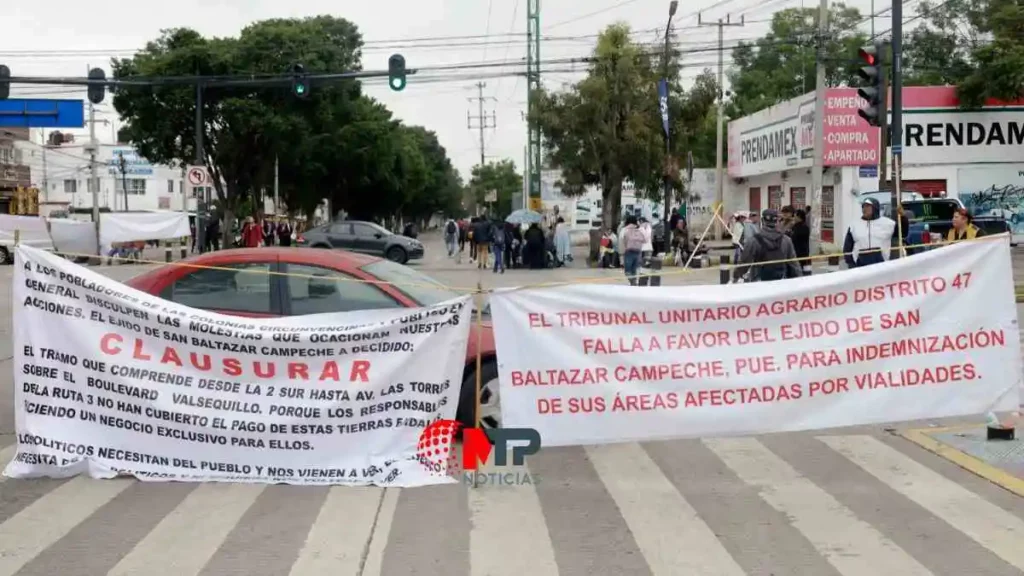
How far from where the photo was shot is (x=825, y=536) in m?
6.21

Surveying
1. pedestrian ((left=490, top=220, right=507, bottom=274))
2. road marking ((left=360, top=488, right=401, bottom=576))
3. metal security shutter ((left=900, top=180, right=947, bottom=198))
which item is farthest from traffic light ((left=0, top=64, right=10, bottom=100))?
metal security shutter ((left=900, top=180, right=947, bottom=198))

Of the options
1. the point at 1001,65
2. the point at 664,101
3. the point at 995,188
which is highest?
the point at 1001,65

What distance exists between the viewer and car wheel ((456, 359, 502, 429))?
26.6 feet

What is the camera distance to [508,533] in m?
6.26

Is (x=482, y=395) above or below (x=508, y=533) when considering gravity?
above

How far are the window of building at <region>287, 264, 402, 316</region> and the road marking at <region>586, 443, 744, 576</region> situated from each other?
1968 millimetres

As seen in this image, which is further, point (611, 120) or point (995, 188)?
point (995, 188)

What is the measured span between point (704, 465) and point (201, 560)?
3.63m

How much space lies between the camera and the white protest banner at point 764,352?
23.3 ft

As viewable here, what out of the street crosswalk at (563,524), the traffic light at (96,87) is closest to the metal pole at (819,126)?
the traffic light at (96,87)

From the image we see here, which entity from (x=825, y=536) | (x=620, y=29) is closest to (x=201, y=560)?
(x=825, y=536)

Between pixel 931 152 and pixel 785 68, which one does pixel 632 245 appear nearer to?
pixel 931 152

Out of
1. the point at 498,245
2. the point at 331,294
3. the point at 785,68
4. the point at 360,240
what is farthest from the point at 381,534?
the point at 785,68

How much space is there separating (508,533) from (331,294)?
2.89m
